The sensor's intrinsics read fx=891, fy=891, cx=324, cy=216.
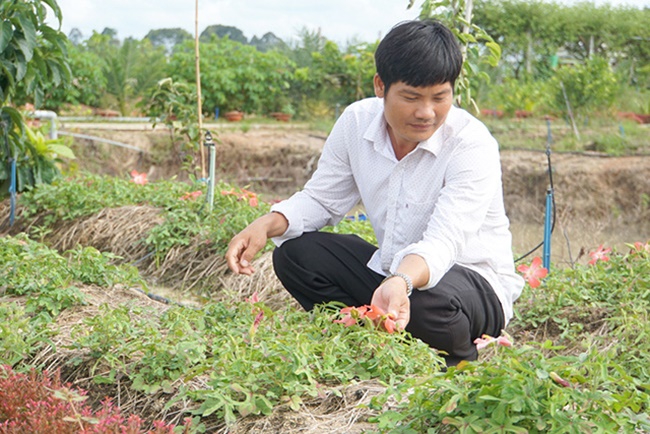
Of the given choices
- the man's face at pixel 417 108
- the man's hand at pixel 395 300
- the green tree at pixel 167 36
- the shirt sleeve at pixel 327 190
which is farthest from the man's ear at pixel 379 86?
the green tree at pixel 167 36

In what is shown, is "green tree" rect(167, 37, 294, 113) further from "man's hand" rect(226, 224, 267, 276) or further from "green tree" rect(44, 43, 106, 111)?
"man's hand" rect(226, 224, 267, 276)

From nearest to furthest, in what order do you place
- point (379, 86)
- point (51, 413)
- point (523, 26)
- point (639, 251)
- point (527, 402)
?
point (527, 402) < point (51, 413) < point (379, 86) < point (639, 251) < point (523, 26)

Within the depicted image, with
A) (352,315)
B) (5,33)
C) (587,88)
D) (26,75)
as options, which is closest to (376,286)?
(352,315)

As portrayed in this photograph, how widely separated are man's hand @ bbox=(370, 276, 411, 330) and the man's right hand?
50 centimetres

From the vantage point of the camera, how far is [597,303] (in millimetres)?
3596

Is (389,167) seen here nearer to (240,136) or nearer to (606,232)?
(606,232)

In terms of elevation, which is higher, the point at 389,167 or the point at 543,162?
the point at 389,167

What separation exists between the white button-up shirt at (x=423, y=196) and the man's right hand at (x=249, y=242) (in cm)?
7

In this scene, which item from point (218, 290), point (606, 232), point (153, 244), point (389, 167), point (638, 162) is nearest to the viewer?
point (389, 167)

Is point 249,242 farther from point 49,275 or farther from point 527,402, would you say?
point 527,402

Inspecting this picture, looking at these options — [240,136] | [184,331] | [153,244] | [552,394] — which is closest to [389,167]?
[184,331]

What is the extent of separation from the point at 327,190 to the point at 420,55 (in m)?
0.73

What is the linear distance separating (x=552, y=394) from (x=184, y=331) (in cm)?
117

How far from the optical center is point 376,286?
2959 mm
